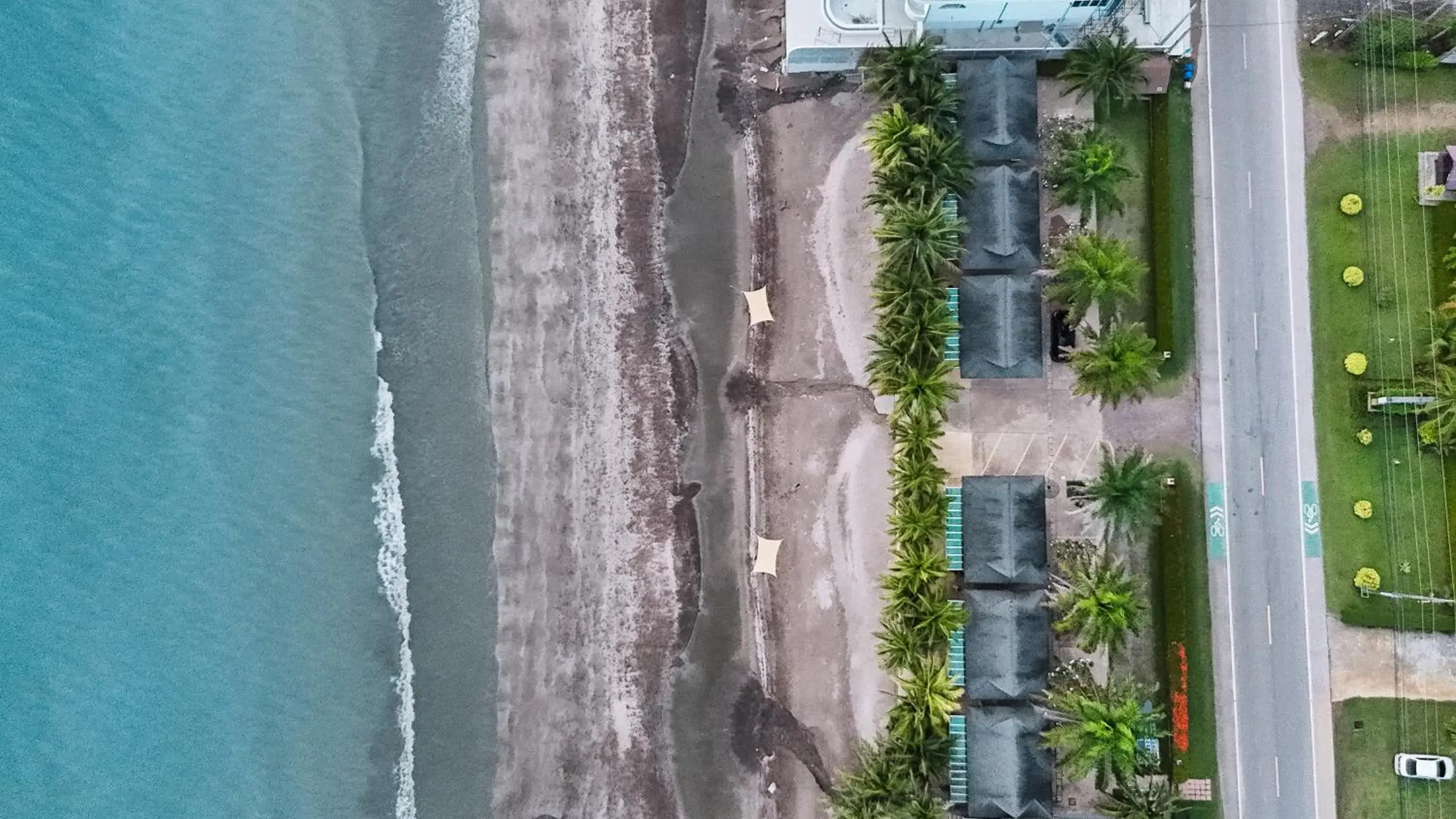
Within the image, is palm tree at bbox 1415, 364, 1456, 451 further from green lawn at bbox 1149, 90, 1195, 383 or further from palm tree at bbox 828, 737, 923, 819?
palm tree at bbox 828, 737, 923, 819

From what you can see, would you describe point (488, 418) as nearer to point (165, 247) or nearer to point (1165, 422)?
point (165, 247)

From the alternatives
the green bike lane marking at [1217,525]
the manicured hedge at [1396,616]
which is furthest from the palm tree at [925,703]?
the manicured hedge at [1396,616]

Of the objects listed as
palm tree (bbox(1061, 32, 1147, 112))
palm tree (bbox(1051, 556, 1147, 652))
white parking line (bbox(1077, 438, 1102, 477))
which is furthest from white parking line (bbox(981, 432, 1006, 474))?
palm tree (bbox(1061, 32, 1147, 112))

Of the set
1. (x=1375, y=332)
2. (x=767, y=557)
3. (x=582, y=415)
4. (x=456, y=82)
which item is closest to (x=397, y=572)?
(x=582, y=415)

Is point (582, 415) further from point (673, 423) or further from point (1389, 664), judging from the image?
point (1389, 664)

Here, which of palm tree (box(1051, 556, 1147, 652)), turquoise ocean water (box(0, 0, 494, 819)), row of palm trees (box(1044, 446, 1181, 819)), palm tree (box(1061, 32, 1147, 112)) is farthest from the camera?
turquoise ocean water (box(0, 0, 494, 819))

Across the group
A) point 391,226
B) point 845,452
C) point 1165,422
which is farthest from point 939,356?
point 391,226
